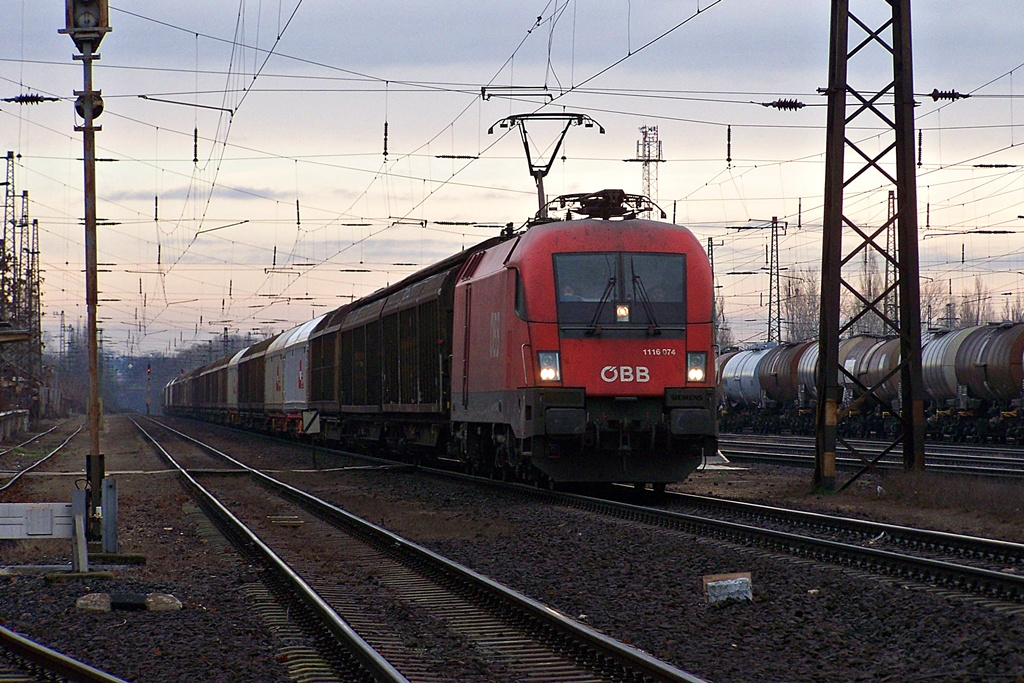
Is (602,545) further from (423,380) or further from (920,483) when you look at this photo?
(423,380)

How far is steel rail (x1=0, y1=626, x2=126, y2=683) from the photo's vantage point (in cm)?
651

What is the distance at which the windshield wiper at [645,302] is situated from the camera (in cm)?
1521

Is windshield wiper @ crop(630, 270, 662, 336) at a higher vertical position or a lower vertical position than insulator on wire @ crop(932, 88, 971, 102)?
lower

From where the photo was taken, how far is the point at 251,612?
29.0 ft

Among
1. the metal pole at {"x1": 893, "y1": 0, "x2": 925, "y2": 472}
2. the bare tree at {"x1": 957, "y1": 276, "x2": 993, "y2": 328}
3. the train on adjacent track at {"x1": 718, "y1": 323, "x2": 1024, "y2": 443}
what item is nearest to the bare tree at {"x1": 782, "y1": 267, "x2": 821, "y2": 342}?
the bare tree at {"x1": 957, "y1": 276, "x2": 993, "y2": 328}

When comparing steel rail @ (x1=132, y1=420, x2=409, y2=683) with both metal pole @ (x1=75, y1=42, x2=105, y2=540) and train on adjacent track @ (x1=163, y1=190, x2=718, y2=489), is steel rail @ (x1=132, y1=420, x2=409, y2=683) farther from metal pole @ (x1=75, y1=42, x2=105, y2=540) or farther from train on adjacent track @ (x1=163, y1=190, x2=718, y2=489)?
train on adjacent track @ (x1=163, y1=190, x2=718, y2=489)

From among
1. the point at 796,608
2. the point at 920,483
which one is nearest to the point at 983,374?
the point at 920,483

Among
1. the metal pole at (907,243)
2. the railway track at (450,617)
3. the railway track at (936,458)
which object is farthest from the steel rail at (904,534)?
the railway track at (936,458)

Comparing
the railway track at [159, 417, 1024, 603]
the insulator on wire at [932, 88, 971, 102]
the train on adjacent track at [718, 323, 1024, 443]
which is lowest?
the railway track at [159, 417, 1024, 603]

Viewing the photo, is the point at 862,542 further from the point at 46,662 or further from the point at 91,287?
the point at 91,287

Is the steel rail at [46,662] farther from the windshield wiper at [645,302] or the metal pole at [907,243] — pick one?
the metal pole at [907,243]

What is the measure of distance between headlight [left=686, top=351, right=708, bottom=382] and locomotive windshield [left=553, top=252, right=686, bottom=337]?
1.06ft

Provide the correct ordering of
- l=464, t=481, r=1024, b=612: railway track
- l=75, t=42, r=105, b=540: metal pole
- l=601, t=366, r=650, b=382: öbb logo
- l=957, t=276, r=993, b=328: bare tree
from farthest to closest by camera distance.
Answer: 1. l=957, t=276, r=993, b=328: bare tree
2. l=601, t=366, r=650, b=382: öbb logo
3. l=75, t=42, r=105, b=540: metal pole
4. l=464, t=481, r=1024, b=612: railway track

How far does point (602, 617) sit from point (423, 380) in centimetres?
1329
